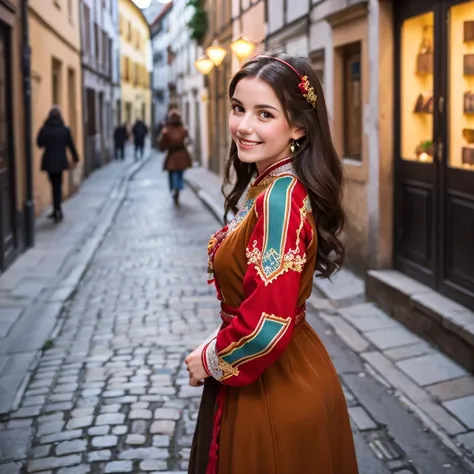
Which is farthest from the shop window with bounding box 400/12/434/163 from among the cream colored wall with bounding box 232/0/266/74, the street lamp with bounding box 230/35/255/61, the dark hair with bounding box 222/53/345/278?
the cream colored wall with bounding box 232/0/266/74

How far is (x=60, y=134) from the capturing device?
44.8 feet

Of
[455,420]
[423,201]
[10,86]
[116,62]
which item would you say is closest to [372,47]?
[423,201]

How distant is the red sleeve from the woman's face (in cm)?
12

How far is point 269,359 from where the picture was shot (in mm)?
2102

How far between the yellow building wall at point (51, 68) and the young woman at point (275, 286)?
12.1 meters

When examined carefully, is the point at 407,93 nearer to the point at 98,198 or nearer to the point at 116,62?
the point at 98,198

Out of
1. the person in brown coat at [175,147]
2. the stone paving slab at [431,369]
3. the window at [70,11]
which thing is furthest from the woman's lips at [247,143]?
the window at [70,11]

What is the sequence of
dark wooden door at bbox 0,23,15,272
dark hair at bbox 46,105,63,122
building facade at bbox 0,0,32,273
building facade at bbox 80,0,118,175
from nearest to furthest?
dark wooden door at bbox 0,23,15,272 < building facade at bbox 0,0,32,273 < dark hair at bbox 46,105,63,122 < building facade at bbox 80,0,118,175

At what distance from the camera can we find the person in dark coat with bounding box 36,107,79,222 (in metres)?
13.5

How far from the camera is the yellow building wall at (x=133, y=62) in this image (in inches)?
1768

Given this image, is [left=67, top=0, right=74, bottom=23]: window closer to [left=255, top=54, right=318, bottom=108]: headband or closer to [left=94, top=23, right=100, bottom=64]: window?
[left=94, top=23, right=100, bottom=64]: window

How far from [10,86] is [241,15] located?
9.56m

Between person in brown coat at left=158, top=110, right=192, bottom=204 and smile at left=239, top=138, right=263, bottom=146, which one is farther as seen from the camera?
person in brown coat at left=158, top=110, right=192, bottom=204

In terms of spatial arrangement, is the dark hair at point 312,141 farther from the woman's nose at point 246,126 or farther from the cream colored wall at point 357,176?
the cream colored wall at point 357,176
